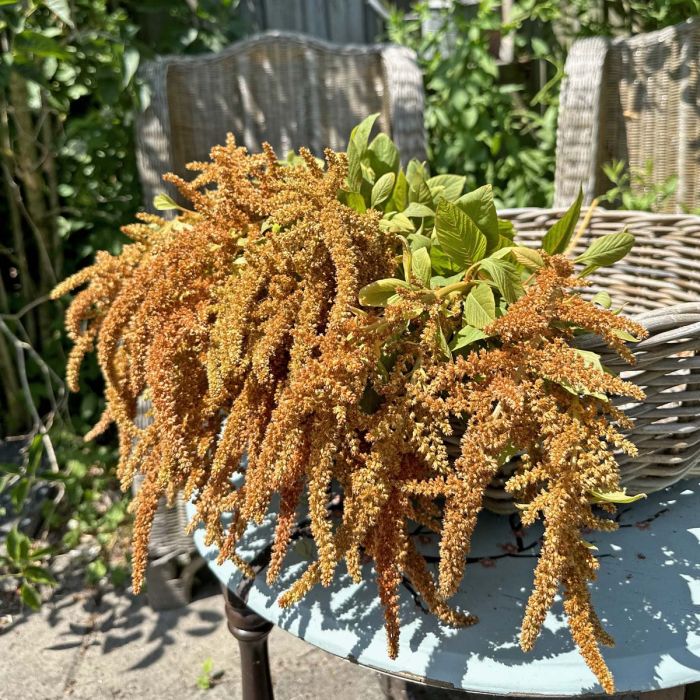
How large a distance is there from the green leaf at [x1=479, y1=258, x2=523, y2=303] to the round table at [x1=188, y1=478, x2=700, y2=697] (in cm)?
32

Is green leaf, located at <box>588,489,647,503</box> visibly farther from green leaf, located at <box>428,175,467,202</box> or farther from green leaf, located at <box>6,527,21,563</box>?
green leaf, located at <box>6,527,21,563</box>

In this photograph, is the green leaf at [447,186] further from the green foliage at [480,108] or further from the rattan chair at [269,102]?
the green foliage at [480,108]

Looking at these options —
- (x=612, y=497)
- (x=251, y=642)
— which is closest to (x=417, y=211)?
(x=612, y=497)

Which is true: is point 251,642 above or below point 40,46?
below

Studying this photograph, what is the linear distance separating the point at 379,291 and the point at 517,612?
1.20 ft

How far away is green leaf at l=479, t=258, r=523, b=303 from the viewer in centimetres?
65

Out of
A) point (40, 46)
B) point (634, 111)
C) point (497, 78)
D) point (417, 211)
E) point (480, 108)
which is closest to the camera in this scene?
point (417, 211)

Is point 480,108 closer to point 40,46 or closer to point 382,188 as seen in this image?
point 40,46

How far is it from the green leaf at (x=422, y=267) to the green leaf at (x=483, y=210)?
0.27 ft

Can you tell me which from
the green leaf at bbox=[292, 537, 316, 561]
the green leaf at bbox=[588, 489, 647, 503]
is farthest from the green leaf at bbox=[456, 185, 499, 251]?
the green leaf at bbox=[292, 537, 316, 561]

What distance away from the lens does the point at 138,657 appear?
68.4 inches

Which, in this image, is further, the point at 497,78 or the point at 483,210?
the point at 497,78

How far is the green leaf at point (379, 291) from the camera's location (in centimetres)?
65

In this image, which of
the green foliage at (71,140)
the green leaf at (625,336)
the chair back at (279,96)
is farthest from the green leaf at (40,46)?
the green leaf at (625,336)
